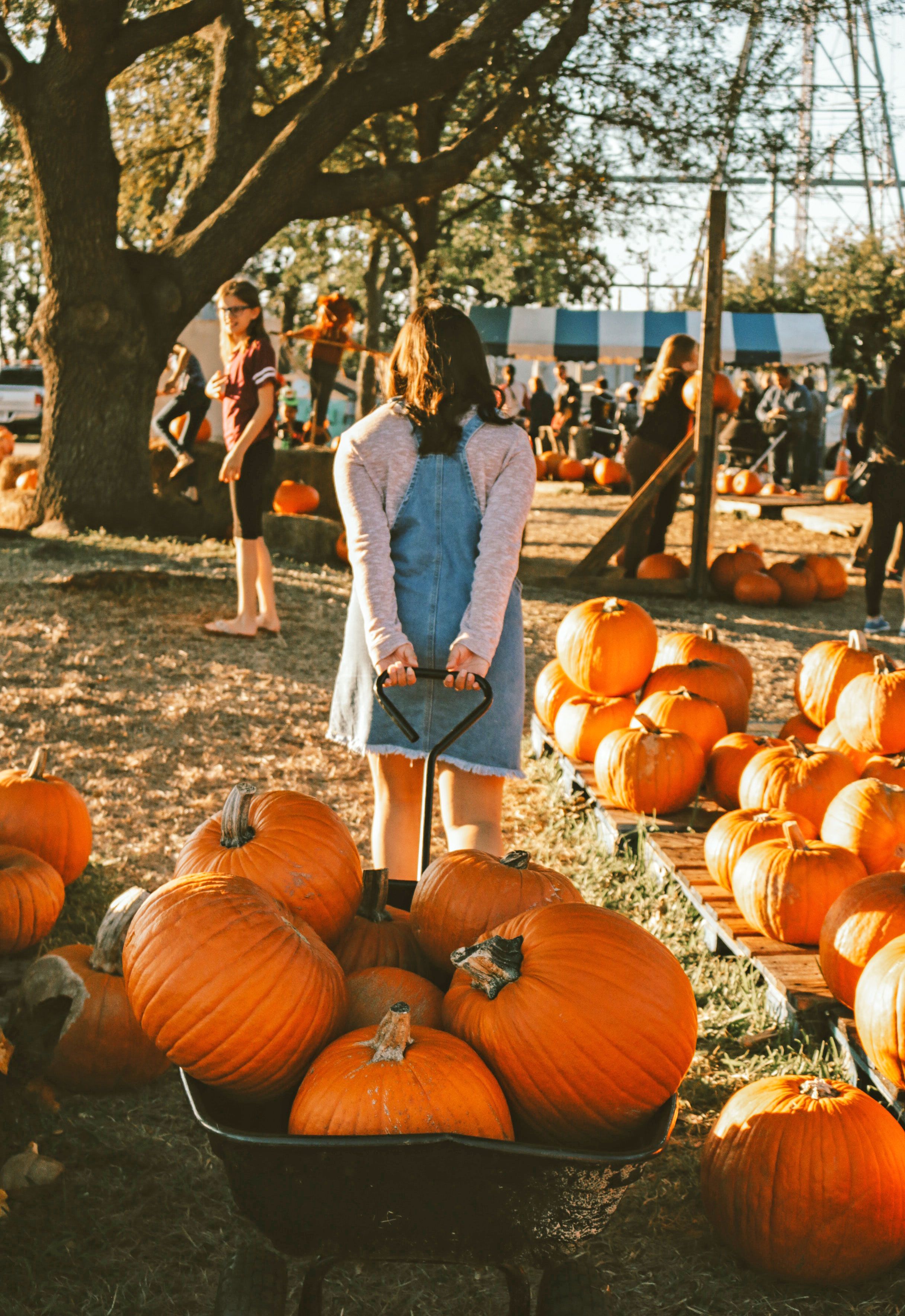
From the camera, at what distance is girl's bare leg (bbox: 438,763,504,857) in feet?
10.2

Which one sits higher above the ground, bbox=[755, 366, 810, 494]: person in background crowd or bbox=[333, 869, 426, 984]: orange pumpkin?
bbox=[755, 366, 810, 494]: person in background crowd

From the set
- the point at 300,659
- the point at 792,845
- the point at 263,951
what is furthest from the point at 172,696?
the point at 263,951

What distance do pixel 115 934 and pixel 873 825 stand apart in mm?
2090

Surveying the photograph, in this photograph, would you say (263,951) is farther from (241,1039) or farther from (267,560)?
(267,560)

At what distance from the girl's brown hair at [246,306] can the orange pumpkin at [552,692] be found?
2.51 metres

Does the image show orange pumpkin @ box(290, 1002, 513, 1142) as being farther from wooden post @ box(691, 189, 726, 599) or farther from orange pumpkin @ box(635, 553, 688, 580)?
orange pumpkin @ box(635, 553, 688, 580)

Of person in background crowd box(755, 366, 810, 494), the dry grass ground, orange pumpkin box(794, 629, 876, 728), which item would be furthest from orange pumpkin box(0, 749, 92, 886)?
person in background crowd box(755, 366, 810, 494)

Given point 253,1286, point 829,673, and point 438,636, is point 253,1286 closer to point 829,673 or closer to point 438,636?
point 438,636

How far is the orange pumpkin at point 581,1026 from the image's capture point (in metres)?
1.63

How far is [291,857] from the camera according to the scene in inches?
78.3

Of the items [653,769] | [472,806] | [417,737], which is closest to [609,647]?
[653,769]

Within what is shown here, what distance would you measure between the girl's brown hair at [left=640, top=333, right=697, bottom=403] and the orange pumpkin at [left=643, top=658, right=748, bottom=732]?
4946mm

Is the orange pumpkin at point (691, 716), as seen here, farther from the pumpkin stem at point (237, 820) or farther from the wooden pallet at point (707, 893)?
the pumpkin stem at point (237, 820)

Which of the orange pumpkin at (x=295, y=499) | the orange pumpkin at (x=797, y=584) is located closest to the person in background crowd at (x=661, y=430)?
the orange pumpkin at (x=797, y=584)
